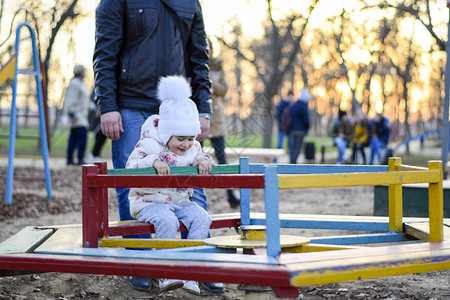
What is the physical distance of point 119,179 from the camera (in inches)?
102

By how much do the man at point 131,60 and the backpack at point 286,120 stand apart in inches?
409

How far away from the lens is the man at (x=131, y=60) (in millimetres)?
3637

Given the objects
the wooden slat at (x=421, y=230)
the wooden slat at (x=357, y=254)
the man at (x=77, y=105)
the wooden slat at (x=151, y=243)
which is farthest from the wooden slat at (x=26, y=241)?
the man at (x=77, y=105)

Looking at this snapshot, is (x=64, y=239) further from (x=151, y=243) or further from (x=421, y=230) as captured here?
(x=421, y=230)

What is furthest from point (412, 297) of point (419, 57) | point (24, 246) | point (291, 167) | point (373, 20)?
point (419, 57)

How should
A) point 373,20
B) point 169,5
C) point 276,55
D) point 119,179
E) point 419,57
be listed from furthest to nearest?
point 419,57 → point 373,20 → point 276,55 → point 169,5 → point 119,179

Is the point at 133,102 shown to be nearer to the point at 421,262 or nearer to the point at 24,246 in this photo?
the point at 24,246

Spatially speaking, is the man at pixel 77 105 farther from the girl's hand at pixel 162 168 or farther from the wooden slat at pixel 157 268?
the wooden slat at pixel 157 268

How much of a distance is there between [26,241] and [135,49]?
1.38 meters

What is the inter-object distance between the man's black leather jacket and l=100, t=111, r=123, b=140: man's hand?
40 mm

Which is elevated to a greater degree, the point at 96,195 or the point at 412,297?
the point at 96,195

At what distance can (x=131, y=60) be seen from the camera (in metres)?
3.68

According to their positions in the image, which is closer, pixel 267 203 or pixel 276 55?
pixel 267 203

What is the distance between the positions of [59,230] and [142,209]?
493 mm
